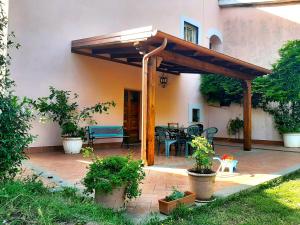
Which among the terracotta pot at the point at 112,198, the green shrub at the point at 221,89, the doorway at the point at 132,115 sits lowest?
the terracotta pot at the point at 112,198

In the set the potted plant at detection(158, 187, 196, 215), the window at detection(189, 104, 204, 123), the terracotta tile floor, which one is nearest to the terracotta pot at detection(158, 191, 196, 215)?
the potted plant at detection(158, 187, 196, 215)

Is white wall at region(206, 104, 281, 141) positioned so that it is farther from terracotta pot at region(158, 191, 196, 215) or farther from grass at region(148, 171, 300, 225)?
terracotta pot at region(158, 191, 196, 215)

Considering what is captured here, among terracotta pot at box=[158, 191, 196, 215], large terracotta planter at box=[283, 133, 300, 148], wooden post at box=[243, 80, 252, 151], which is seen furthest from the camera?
large terracotta planter at box=[283, 133, 300, 148]

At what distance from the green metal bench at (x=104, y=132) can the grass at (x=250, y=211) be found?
5327 mm

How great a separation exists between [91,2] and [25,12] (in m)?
2.21

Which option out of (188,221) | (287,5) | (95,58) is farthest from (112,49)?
(287,5)

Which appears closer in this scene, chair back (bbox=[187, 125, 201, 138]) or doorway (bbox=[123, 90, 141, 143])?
chair back (bbox=[187, 125, 201, 138])

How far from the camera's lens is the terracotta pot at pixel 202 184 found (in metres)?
3.94

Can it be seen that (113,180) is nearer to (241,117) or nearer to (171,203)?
(171,203)

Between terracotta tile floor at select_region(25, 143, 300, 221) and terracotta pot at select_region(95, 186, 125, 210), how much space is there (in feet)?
0.65

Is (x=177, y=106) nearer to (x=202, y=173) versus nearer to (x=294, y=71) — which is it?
(x=294, y=71)

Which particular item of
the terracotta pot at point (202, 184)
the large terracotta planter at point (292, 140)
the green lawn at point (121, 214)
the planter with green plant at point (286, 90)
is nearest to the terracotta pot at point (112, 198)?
the green lawn at point (121, 214)

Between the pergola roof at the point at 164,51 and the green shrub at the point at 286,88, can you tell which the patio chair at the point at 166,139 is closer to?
the pergola roof at the point at 164,51

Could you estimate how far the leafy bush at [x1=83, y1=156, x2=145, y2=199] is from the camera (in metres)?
3.29
